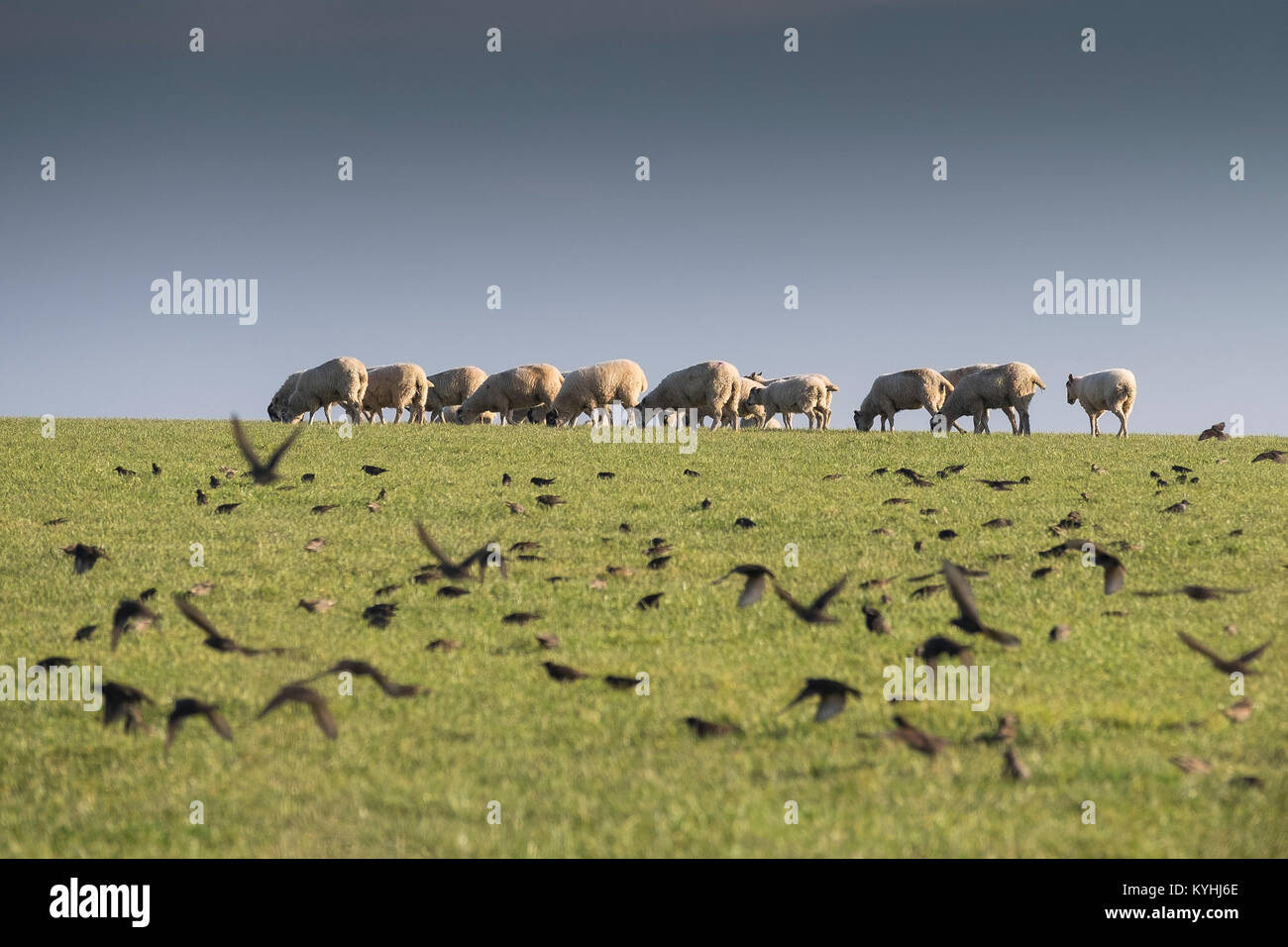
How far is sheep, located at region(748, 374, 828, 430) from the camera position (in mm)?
60125

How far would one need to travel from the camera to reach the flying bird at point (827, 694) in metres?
8.28

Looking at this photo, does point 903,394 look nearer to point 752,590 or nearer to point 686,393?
point 686,393

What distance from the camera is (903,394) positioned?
5447 cm

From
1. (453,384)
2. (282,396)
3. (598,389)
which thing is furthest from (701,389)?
(282,396)

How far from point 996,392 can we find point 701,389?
1429cm

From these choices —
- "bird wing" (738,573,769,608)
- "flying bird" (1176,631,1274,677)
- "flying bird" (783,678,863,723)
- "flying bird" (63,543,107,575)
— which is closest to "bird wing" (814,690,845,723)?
"flying bird" (783,678,863,723)

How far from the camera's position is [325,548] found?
16453 mm

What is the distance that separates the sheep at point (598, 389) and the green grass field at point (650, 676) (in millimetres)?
28927

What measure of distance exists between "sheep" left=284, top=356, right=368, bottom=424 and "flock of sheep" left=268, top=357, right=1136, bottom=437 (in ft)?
0.17

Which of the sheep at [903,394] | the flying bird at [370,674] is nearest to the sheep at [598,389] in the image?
the sheep at [903,394]

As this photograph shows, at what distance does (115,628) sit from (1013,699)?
8.87m

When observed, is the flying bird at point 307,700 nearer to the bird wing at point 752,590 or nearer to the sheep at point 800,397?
the bird wing at point 752,590

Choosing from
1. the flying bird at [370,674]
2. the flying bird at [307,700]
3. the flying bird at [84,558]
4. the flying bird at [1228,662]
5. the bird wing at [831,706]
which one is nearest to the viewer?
the flying bird at [307,700]
